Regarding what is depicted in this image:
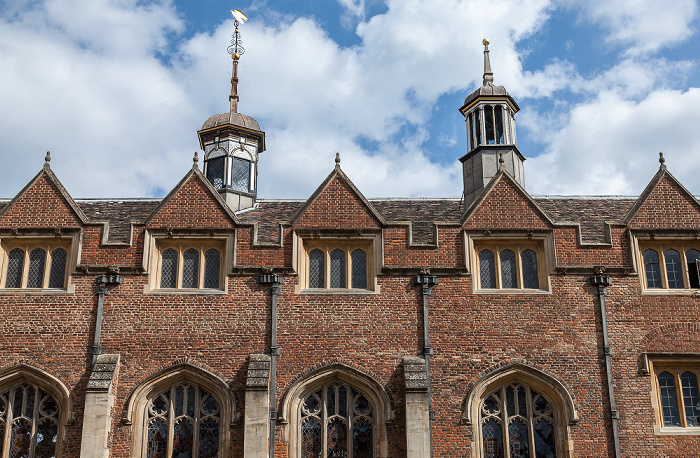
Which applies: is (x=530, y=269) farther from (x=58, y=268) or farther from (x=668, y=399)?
(x=58, y=268)

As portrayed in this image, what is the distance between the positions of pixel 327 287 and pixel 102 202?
8.97 metres

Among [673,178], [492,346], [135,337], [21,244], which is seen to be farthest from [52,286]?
[673,178]

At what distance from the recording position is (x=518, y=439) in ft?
53.8

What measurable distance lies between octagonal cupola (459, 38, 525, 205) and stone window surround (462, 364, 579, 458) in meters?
7.91

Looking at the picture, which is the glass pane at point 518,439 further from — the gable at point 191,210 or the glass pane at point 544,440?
the gable at point 191,210

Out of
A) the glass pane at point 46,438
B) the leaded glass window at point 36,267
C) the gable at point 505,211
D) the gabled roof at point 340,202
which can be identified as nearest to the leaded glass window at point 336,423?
the gabled roof at point 340,202

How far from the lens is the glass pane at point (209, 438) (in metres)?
16.3

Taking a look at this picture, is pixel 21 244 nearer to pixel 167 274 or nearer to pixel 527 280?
pixel 167 274

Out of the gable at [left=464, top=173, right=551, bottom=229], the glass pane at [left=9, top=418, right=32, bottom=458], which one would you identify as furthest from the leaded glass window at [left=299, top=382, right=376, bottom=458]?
the glass pane at [left=9, top=418, right=32, bottom=458]

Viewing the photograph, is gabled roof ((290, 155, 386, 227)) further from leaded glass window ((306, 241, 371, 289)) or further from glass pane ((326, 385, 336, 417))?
glass pane ((326, 385, 336, 417))

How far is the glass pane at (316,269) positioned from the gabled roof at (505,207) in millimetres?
3563

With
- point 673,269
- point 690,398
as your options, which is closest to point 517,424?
point 690,398

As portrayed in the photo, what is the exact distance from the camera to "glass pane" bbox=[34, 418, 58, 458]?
1633 centimetres

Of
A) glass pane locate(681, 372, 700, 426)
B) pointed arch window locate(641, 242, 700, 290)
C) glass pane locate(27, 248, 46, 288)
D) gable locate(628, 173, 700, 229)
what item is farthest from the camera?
gable locate(628, 173, 700, 229)
